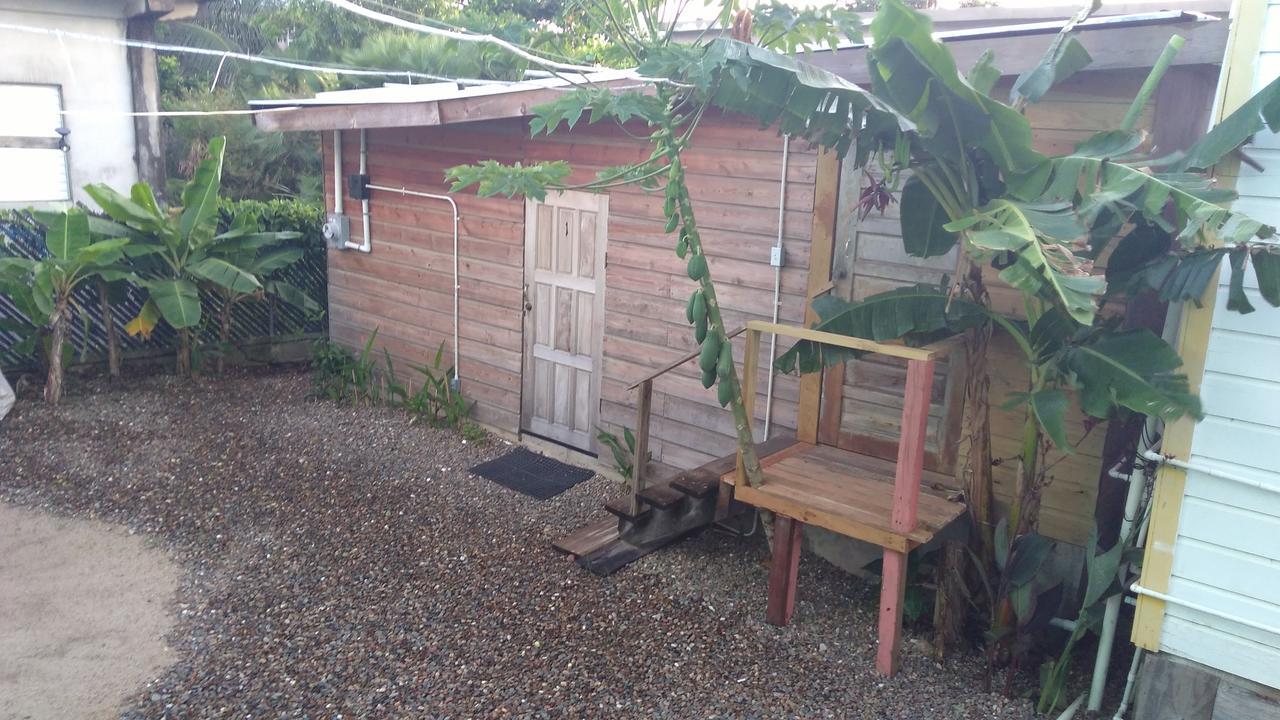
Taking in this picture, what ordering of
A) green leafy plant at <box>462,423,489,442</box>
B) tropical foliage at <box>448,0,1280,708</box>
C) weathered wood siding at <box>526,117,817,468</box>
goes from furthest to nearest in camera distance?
green leafy plant at <box>462,423,489,442</box>
weathered wood siding at <box>526,117,817,468</box>
tropical foliage at <box>448,0,1280,708</box>

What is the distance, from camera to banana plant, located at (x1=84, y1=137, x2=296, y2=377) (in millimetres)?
8156

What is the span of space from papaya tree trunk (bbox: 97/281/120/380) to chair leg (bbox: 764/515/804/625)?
21.9 feet

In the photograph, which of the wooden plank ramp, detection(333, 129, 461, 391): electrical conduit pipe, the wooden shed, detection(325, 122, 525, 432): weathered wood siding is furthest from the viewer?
detection(333, 129, 461, 391): electrical conduit pipe

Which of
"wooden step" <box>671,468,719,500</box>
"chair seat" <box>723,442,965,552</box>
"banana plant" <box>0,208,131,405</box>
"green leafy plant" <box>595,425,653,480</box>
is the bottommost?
"green leafy plant" <box>595,425,653,480</box>

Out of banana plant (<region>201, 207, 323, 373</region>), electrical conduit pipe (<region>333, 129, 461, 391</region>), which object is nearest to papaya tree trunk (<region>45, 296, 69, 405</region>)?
banana plant (<region>201, 207, 323, 373</region>)

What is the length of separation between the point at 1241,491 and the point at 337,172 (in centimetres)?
770

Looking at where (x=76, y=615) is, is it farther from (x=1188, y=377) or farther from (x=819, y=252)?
(x=1188, y=377)

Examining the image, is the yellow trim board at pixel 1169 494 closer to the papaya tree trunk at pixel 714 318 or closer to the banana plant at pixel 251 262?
the papaya tree trunk at pixel 714 318

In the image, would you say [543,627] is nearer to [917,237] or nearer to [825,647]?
[825,647]

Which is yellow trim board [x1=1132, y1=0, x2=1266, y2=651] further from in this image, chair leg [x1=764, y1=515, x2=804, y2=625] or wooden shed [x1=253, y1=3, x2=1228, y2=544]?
chair leg [x1=764, y1=515, x2=804, y2=625]

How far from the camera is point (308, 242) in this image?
9.97 meters

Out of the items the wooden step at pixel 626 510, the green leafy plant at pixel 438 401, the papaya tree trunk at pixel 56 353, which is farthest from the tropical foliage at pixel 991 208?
the papaya tree trunk at pixel 56 353

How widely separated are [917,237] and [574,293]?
11.2 ft

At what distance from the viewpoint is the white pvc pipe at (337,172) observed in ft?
29.0
